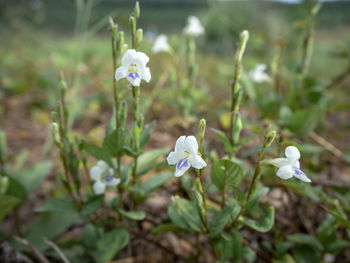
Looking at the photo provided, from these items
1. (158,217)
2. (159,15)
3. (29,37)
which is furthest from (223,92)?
(159,15)

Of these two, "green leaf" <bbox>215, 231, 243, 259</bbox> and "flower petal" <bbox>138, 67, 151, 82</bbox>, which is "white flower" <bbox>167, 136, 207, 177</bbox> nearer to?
"flower petal" <bbox>138, 67, 151, 82</bbox>

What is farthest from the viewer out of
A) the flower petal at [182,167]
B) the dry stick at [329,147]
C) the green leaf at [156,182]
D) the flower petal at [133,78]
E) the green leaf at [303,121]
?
the dry stick at [329,147]

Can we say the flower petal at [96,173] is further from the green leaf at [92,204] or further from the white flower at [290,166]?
the white flower at [290,166]

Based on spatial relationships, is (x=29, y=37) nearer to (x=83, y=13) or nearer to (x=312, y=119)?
(x=83, y=13)

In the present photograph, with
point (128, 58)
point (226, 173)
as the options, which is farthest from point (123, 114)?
point (226, 173)

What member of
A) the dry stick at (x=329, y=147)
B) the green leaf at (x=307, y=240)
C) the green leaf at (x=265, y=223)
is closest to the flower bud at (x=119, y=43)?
the green leaf at (x=265, y=223)

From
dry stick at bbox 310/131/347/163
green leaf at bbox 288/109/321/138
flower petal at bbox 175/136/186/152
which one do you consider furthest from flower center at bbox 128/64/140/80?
dry stick at bbox 310/131/347/163

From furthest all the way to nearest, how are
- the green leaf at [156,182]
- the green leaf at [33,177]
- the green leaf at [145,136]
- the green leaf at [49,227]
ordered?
1. the green leaf at [33,177]
2. the green leaf at [49,227]
3. the green leaf at [156,182]
4. the green leaf at [145,136]

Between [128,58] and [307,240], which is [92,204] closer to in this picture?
[128,58]
